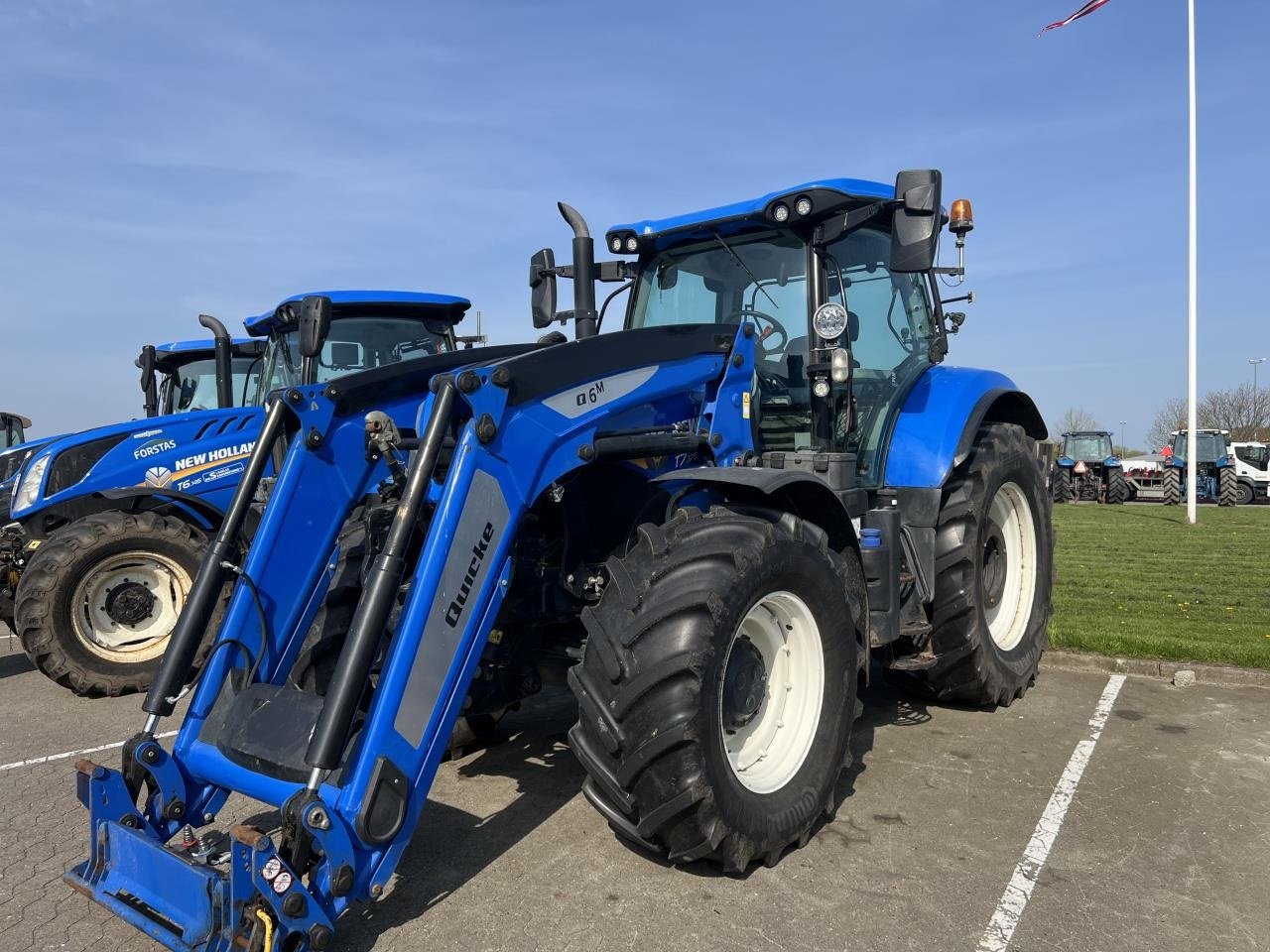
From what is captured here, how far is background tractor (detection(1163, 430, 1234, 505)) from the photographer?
24328 mm

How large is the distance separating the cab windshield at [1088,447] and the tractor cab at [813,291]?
24850 millimetres

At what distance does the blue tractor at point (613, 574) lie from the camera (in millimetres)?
2811

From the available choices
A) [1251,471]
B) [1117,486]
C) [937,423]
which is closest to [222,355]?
[937,423]

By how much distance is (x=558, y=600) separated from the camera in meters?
4.18

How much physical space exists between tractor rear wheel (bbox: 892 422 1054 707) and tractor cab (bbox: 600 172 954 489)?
0.55 metres

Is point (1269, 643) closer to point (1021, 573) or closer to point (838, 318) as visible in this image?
point (1021, 573)

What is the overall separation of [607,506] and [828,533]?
99 cm

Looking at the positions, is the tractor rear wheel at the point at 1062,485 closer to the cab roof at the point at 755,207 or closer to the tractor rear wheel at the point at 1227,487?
the tractor rear wheel at the point at 1227,487

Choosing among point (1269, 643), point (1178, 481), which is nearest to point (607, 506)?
point (1269, 643)

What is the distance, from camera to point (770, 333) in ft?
15.6

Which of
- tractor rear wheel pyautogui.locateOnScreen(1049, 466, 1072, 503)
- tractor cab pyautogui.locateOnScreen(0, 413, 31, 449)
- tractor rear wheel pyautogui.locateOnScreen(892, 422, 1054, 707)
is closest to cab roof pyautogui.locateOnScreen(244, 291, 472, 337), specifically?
tractor rear wheel pyautogui.locateOnScreen(892, 422, 1054, 707)

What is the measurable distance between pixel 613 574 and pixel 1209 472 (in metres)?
28.5

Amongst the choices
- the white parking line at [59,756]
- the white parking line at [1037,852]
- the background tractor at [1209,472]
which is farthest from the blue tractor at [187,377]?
the background tractor at [1209,472]

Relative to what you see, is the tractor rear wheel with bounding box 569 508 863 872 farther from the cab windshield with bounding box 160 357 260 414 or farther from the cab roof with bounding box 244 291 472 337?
the cab windshield with bounding box 160 357 260 414
